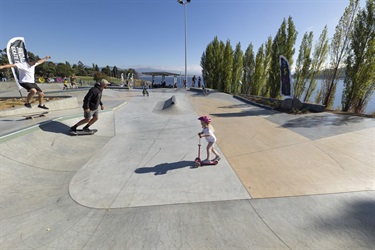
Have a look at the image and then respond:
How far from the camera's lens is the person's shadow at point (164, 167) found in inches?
162

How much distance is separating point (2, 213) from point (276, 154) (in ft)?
19.9

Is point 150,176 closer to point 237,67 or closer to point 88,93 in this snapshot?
point 88,93

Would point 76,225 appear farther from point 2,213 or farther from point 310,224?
point 310,224

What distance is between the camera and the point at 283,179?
3.77m

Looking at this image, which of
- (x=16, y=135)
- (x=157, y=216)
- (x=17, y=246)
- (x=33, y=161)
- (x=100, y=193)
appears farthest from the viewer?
(x=16, y=135)

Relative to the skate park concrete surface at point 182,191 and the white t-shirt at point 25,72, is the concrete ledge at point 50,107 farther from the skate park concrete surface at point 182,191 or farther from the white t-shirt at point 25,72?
the white t-shirt at point 25,72

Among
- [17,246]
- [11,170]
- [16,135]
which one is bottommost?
[17,246]

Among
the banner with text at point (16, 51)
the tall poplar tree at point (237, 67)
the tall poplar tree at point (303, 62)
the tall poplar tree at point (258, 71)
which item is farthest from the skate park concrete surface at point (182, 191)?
the tall poplar tree at point (237, 67)

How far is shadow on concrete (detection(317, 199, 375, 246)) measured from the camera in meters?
2.37

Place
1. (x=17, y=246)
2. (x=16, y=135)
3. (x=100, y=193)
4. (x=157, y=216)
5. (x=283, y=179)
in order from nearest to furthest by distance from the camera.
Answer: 1. (x=17, y=246)
2. (x=157, y=216)
3. (x=100, y=193)
4. (x=283, y=179)
5. (x=16, y=135)

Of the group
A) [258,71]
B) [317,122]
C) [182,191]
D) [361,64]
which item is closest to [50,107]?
[182,191]

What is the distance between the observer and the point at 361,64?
1058cm

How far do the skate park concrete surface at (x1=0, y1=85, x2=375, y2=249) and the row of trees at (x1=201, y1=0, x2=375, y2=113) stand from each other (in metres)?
6.84

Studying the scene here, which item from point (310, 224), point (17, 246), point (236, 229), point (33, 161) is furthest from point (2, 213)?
point (310, 224)
